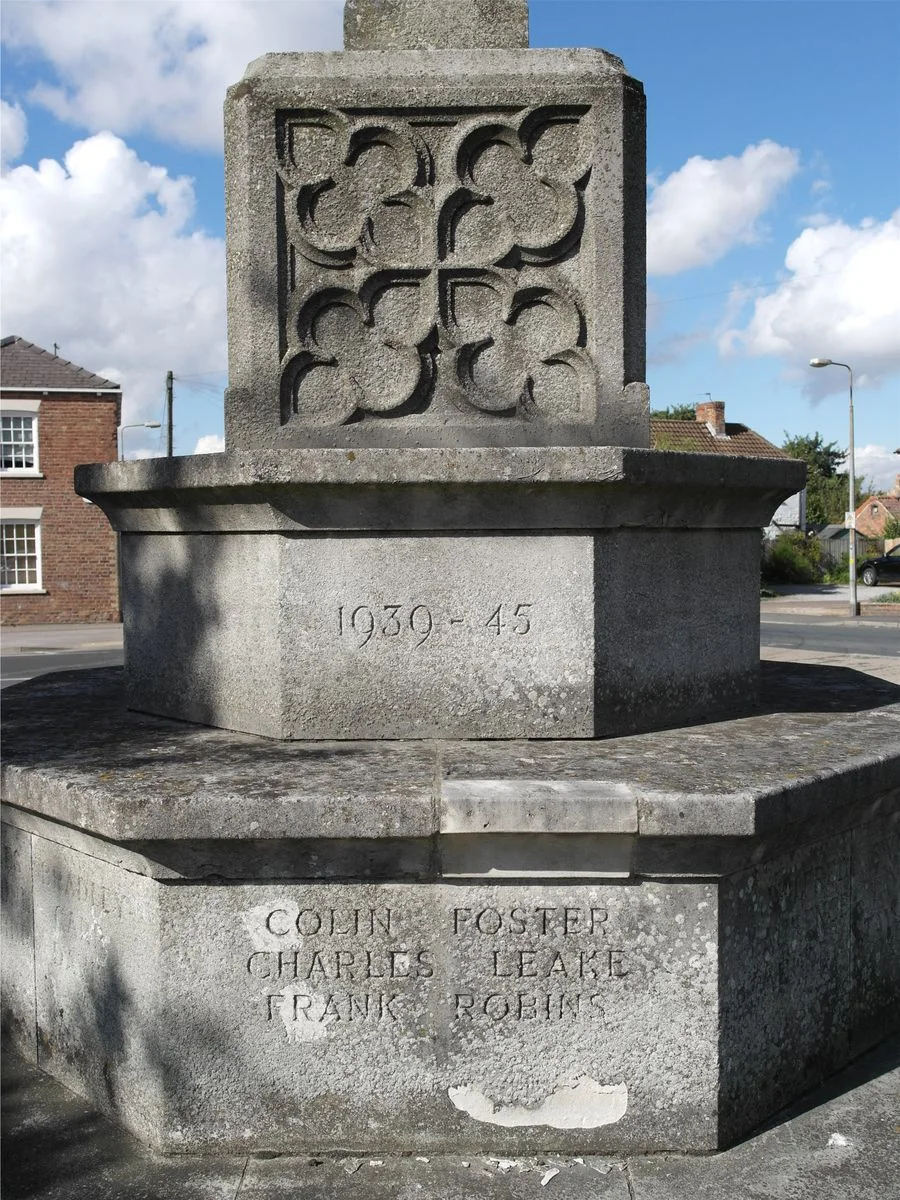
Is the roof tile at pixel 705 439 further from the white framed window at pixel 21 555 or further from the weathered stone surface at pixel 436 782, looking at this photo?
the weathered stone surface at pixel 436 782

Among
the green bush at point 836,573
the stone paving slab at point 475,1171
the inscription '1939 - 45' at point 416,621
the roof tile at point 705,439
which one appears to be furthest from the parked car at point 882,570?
the stone paving slab at point 475,1171

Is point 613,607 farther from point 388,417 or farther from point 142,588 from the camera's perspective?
point 142,588

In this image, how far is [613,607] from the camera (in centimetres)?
346

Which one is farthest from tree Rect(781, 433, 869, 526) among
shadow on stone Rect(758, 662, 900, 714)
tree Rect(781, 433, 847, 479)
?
shadow on stone Rect(758, 662, 900, 714)

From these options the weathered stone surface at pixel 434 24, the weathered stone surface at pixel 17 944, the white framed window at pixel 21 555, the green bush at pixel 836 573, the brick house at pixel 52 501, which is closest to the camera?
the weathered stone surface at pixel 17 944

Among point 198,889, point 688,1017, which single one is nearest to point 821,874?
point 688,1017

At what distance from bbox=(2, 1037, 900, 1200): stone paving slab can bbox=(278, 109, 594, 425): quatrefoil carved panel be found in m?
2.14

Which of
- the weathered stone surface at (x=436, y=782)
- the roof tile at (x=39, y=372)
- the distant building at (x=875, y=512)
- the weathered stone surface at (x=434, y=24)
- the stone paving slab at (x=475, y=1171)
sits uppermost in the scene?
the roof tile at (x=39, y=372)

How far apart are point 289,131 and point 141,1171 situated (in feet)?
9.86

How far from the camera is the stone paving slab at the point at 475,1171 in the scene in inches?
102

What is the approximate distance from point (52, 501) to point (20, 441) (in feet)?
5.34

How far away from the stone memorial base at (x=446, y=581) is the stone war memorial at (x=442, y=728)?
12mm

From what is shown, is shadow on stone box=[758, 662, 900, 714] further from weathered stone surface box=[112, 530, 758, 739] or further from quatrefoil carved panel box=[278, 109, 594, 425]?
quatrefoil carved panel box=[278, 109, 594, 425]

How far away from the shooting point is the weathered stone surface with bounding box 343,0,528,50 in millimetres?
3770
